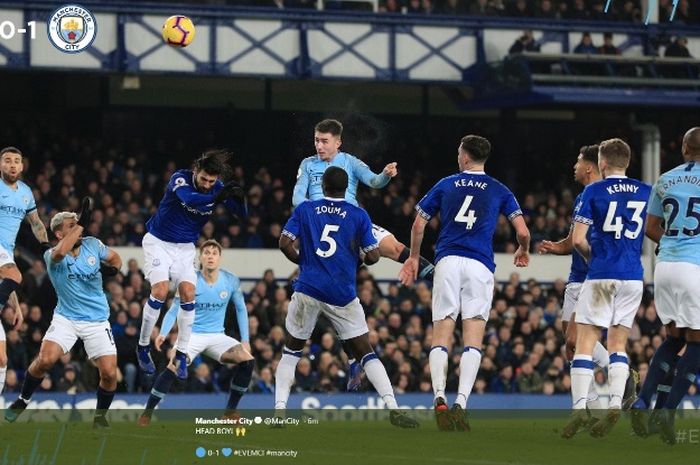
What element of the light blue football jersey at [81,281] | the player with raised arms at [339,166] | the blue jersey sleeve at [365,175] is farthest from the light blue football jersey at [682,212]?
the light blue football jersey at [81,281]

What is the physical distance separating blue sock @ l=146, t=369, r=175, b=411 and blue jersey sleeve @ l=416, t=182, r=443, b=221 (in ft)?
11.4

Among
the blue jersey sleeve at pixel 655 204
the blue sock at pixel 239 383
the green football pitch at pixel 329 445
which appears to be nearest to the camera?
the green football pitch at pixel 329 445

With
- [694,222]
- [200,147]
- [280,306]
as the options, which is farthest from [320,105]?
[694,222]

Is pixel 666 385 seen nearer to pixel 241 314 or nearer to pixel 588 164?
pixel 588 164

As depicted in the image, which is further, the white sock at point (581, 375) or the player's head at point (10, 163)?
the player's head at point (10, 163)

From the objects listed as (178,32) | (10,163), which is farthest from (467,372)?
(178,32)

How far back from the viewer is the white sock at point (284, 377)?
50.4ft

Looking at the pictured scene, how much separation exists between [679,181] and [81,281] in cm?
611

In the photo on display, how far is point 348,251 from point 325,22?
16693mm

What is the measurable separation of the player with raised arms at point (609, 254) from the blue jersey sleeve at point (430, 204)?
4.65ft

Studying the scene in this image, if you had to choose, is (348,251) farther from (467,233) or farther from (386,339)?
(386,339)

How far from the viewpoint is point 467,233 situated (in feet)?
49.1

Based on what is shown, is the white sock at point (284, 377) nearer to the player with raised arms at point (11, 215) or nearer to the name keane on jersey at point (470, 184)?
the name keane on jersey at point (470, 184)

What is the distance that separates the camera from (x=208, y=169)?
647 inches
